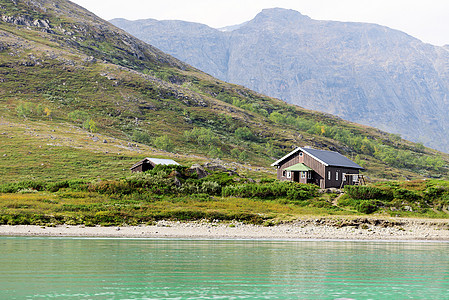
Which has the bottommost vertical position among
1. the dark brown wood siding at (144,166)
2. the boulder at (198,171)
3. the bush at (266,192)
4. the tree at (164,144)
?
the bush at (266,192)

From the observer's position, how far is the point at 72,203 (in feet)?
154

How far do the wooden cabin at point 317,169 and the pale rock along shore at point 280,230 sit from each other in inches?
1183

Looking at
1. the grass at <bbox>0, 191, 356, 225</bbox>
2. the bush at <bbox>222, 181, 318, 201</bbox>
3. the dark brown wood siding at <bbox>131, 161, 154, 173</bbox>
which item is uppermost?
the dark brown wood siding at <bbox>131, 161, 154, 173</bbox>

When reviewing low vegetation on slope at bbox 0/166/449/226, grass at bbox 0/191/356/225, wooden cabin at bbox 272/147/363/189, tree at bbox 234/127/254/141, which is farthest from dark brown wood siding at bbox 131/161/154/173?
tree at bbox 234/127/254/141

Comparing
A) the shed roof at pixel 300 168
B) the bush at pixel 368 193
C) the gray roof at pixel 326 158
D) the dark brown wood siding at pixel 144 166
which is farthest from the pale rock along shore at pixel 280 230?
the dark brown wood siding at pixel 144 166

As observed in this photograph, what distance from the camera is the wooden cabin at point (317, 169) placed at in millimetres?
72875

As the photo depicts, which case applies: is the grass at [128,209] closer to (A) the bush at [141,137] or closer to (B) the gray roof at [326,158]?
(B) the gray roof at [326,158]

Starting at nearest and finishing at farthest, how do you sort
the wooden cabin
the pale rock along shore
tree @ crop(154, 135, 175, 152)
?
the pale rock along shore < the wooden cabin < tree @ crop(154, 135, 175, 152)

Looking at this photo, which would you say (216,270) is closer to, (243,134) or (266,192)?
(266,192)

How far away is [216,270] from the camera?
69.6 feet

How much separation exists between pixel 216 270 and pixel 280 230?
18521 mm

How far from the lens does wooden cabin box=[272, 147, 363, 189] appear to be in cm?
7288

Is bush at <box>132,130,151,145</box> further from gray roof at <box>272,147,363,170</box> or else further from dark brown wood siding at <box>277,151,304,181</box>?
gray roof at <box>272,147,363,170</box>

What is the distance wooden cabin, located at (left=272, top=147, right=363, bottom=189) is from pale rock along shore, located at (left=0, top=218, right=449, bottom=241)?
3005 centimetres
